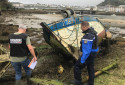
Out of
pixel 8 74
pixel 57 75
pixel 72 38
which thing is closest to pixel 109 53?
pixel 72 38

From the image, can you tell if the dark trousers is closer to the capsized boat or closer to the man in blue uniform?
the man in blue uniform

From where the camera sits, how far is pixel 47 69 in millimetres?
5938

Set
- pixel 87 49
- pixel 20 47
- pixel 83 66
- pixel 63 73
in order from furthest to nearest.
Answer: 1. pixel 63 73
2. pixel 83 66
3. pixel 20 47
4. pixel 87 49

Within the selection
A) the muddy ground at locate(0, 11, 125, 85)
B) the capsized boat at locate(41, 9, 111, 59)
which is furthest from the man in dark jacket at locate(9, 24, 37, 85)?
the capsized boat at locate(41, 9, 111, 59)

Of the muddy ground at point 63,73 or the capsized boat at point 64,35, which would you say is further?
the capsized boat at point 64,35

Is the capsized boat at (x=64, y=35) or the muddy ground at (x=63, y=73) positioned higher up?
the capsized boat at (x=64, y=35)

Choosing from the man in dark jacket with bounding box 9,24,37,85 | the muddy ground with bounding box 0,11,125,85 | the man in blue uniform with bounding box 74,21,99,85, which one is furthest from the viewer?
the muddy ground with bounding box 0,11,125,85

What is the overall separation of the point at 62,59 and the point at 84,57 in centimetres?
344

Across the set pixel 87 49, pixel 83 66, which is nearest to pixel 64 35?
pixel 83 66

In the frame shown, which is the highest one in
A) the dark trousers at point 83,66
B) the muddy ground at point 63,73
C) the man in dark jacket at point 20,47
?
the man in dark jacket at point 20,47

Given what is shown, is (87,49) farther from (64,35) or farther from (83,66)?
(64,35)

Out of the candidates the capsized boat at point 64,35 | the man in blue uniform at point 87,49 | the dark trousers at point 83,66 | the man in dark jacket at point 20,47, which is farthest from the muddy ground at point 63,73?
the man in dark jacket at point 20,47

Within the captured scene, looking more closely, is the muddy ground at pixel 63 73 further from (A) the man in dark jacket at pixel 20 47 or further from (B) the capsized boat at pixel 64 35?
(A) the man in dark jacket at pixel 20 47

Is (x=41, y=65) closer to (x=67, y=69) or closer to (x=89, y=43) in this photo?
(x=67, y=69)
